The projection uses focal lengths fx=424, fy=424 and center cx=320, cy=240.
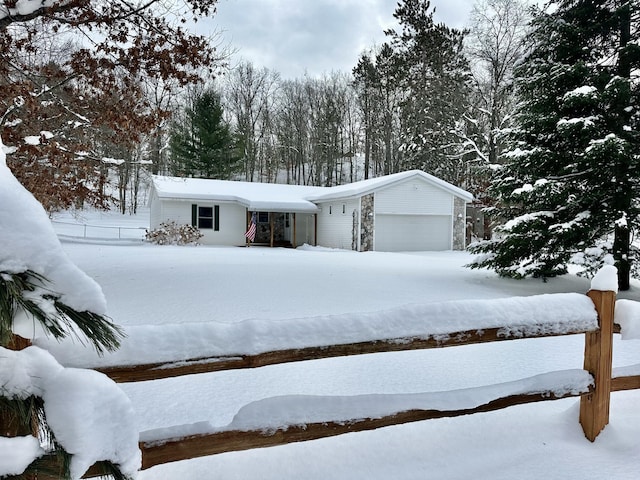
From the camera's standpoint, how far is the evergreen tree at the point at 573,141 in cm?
841

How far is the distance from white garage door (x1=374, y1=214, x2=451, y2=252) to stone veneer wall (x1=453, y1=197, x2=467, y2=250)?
350 mm

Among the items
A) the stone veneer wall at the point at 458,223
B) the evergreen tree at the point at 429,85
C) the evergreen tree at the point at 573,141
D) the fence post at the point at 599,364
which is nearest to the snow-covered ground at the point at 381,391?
the fence post at the point at 599,364

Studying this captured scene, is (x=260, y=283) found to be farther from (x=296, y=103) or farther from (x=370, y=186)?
(x=296, y=103)

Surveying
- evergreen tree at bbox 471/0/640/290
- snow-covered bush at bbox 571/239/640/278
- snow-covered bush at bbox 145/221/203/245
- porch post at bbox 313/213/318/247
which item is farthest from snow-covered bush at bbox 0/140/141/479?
porch post at bbox 313/213/318/247

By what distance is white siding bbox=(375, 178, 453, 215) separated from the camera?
59.4 feet

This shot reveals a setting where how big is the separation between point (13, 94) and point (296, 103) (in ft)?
105

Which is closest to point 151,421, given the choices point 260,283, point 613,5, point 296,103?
point 260,283

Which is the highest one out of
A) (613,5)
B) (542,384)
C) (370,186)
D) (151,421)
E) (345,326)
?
(613,5)

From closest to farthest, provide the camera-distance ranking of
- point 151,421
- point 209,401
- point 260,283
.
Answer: point 151,421, point 209,401, point 260,283

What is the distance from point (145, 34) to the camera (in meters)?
6.99

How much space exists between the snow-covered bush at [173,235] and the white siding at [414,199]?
8090mm

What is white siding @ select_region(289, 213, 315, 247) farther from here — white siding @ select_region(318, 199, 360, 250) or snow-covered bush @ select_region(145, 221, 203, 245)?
snow-covered bush @ select_region(145, 221, 203, 245)

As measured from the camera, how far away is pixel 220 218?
2025cm

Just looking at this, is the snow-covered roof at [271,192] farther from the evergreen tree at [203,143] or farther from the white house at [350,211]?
the evergreen tree at [203,143]
